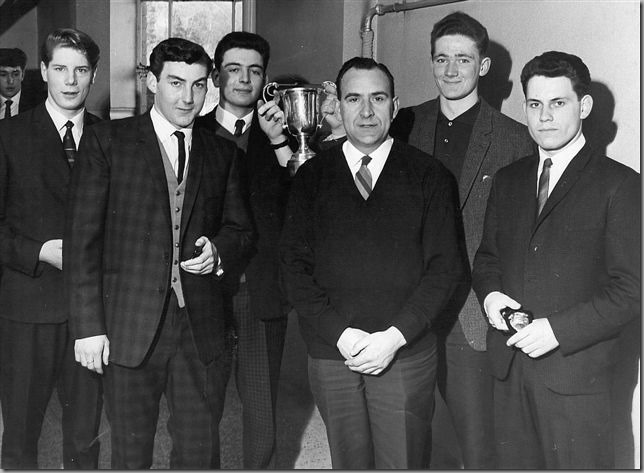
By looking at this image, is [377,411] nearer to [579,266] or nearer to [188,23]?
[579,266]

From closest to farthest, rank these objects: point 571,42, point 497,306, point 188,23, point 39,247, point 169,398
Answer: point 497,306
point 169,398
point 39,247
point 571,42
point 188,23

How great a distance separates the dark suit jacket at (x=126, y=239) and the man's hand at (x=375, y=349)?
1.61 feet

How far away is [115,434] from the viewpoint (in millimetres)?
2256

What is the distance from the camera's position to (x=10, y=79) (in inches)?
111

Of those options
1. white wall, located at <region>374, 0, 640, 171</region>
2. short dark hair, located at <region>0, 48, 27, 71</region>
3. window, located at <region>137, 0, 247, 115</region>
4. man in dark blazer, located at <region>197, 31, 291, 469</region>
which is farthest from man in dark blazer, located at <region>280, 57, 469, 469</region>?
short dark hair, located at <region>0, 48, 27, 71</region>

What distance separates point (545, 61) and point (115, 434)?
5.60 ft

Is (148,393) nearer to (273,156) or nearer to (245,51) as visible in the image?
(273,156)

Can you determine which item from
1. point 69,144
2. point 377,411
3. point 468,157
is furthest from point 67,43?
point 377,411

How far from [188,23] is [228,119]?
1.27 meters

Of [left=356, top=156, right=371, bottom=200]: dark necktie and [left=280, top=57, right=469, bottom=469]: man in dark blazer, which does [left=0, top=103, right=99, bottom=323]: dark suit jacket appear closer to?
[left=280, top=57, right=469, bottom=469]: man in dark blazer

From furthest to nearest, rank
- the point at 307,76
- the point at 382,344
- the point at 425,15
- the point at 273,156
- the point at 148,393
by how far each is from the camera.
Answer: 1. the point at 307,76
2. the point at 425,15
3. the point at 273,156
4. the point at 148,393
5. the point at 382,344

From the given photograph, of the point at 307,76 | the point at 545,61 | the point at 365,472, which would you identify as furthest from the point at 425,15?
the point at 365,472

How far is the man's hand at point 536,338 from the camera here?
2.09 metres

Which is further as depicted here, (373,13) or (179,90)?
(373,13)
